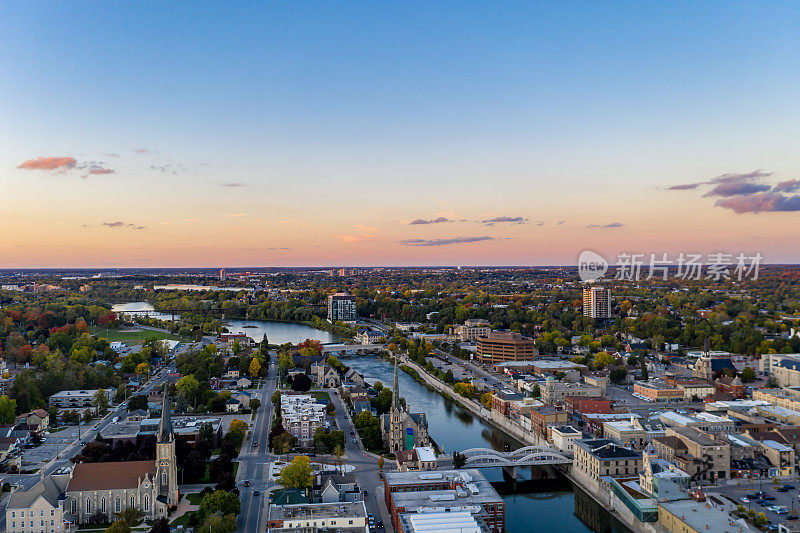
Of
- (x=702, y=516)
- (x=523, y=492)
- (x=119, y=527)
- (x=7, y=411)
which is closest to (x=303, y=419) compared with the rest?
(x=523, y=492)

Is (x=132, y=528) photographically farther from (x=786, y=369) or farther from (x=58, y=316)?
(x=58, y=316)

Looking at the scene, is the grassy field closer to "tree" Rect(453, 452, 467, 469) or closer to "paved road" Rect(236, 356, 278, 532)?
"paved road" Rect(236, 356, 278, 532)

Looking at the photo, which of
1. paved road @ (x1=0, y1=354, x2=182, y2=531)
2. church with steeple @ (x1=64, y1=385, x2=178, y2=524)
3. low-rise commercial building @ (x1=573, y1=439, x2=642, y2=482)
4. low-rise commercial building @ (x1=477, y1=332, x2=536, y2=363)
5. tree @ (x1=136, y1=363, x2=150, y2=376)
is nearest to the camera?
church with steeple @ (x1=64, y1=385, x2=178, y2=524)

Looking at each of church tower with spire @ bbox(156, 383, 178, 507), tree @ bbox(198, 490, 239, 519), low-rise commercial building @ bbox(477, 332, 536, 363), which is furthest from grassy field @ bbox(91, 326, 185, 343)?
tree @ bbox(198, 490, 239, 519)

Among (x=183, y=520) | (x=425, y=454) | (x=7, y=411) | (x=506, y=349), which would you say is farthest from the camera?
(x=506, y=349)

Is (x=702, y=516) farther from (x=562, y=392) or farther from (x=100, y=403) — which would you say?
(x=100, y=403)

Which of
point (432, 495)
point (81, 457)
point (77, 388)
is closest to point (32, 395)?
point (77, 388)
